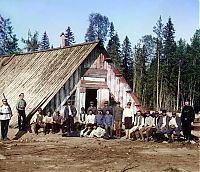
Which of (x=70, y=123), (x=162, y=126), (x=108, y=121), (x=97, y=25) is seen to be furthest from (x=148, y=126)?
(x=97, y=25)

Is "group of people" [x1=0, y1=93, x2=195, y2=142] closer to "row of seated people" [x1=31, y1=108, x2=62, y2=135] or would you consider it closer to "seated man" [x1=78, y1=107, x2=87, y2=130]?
"row of seated people" [x1=31, y1=108, x2=62, y2=135]

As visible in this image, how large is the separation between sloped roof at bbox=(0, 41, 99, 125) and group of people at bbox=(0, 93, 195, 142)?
47.8 inches

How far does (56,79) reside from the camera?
20375 millimetres

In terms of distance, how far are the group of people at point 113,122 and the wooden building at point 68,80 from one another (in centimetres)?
102

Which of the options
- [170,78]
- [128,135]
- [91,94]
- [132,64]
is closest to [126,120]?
[128,135]

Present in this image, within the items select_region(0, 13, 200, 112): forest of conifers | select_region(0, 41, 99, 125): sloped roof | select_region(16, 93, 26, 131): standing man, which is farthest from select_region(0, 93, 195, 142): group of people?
select_region(0, 13, 200, 112): forest of conifers

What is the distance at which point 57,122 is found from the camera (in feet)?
60.3

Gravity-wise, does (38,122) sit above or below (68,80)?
below

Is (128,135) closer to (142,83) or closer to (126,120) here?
(126,120)

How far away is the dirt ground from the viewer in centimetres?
1048

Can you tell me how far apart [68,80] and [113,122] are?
11.1ft

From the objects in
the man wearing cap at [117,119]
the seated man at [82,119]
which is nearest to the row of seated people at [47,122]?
the seated man at [82,119]

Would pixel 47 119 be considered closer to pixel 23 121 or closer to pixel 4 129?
pixel 23 121

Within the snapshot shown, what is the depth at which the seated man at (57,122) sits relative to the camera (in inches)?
720
